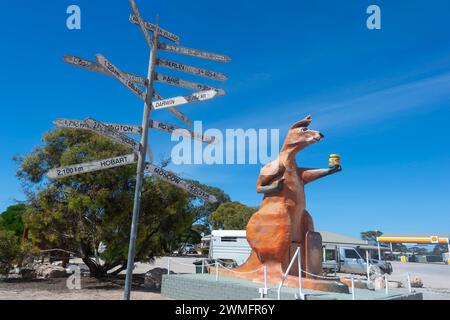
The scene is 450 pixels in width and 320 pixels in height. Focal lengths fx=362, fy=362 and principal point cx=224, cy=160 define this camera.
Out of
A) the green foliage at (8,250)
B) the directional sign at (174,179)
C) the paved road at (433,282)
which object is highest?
the directional sign at (174,179)

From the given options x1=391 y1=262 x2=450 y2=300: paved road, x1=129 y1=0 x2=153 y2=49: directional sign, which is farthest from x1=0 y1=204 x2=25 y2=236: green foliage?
x1=129 y1=0 x2=153 y2=49: directional sign

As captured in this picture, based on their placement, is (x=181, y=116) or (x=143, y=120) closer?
(x=143, y=120)

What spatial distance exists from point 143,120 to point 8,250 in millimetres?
13144

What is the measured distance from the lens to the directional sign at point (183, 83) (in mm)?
4939

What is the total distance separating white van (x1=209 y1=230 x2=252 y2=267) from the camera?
73.1 feet

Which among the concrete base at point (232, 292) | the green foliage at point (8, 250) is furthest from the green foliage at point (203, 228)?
the concrete base at point (232, 292)

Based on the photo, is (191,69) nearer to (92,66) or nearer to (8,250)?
(92,66)

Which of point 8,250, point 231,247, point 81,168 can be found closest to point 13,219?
point 8,250

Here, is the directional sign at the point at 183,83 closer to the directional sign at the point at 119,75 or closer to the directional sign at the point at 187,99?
the directional sign at the point at 187,99

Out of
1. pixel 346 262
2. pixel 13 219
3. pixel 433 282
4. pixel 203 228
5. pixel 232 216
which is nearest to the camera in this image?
pixel 433 282

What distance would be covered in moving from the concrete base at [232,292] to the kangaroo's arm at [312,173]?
144 inches

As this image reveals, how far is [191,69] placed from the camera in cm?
530
